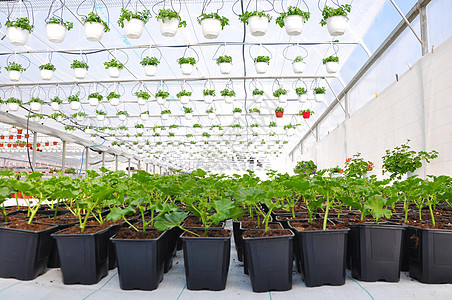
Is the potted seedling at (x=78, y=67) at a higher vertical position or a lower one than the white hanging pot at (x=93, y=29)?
higher

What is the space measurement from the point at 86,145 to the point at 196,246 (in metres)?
13.8

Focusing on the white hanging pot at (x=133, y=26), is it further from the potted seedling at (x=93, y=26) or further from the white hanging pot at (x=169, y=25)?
the potted seedling at (x=93, y=26)

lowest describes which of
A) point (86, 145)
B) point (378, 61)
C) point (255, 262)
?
point (255, 262)

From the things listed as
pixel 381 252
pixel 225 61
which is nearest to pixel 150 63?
pixel 225 61

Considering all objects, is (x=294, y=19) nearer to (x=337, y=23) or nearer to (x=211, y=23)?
(x=337, y=23)

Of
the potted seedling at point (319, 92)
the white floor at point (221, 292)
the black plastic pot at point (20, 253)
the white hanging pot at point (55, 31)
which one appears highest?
the potted seedling at point (319, 92)

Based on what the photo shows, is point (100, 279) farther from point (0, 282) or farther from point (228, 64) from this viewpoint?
point (228, 64)

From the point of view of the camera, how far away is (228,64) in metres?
7.04

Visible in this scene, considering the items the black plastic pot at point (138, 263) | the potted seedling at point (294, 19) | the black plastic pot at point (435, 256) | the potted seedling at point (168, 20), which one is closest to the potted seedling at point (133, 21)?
the potted seedling at point (168, 20)

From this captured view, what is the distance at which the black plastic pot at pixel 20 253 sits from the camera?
7.16ft

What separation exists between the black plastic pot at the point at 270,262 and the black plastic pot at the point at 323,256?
0.15 metres

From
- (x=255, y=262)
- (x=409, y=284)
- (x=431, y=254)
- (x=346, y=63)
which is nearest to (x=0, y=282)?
(x=255, y=262)

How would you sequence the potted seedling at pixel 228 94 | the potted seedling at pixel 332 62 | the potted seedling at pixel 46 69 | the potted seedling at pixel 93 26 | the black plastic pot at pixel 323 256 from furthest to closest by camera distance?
the potted seedling at pixel 228 94, the potted seedling at pixel 46 69, the potted seedling at pixel 332 62, the potted seedling at pixel 93 26, the black plastic pot at pixel 323 256

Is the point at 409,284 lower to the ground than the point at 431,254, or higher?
lower
